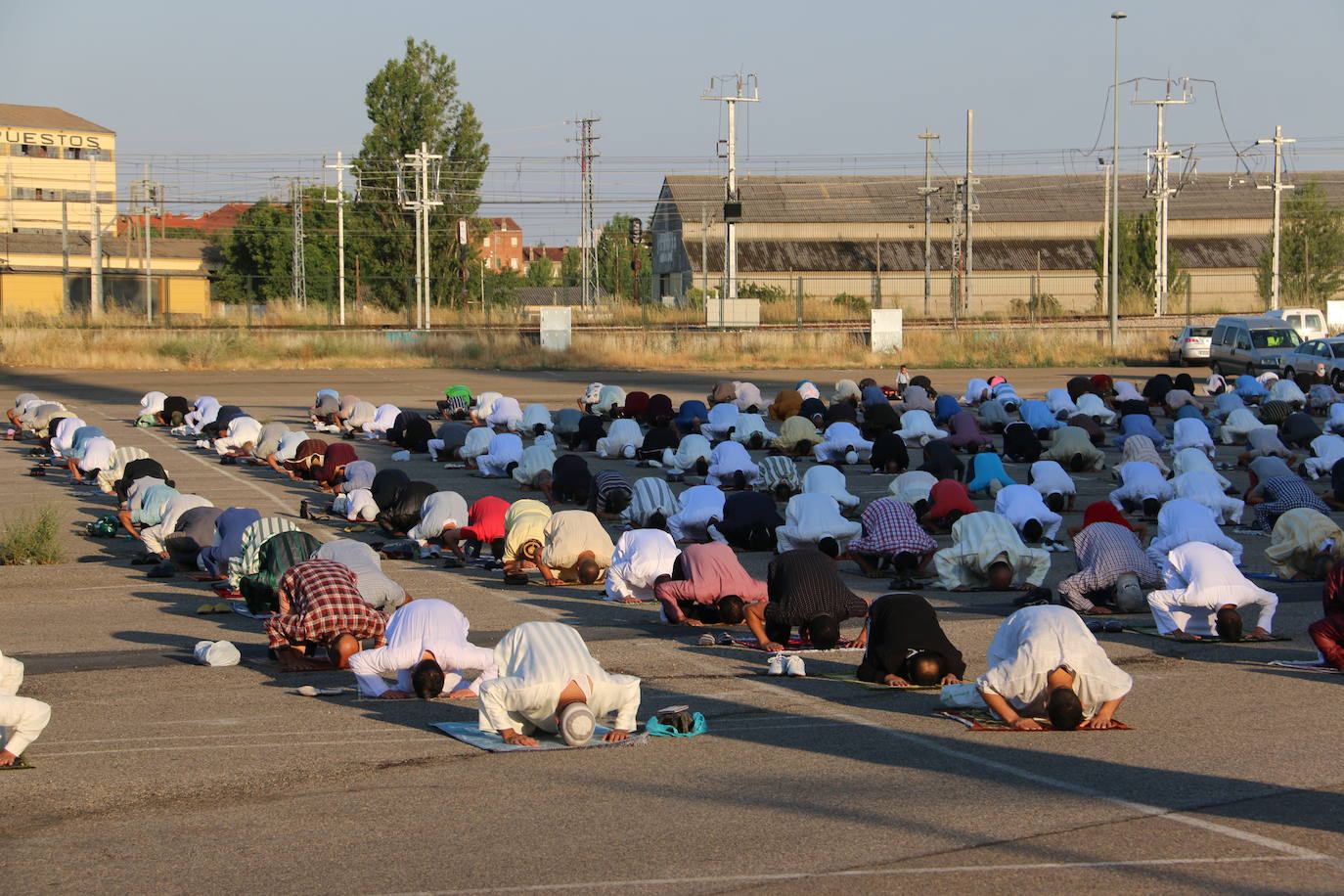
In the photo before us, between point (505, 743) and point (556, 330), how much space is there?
47.4m

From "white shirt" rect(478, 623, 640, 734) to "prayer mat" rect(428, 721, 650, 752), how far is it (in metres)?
0.10

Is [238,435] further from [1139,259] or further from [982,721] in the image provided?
[1139,259]

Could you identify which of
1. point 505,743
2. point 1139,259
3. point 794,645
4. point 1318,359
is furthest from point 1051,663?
point 1139,259

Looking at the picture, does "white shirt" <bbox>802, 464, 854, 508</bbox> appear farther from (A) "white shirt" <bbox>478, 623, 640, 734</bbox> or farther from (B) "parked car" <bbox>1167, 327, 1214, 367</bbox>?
(B) "parked car" <bbox>1167, 327, 1214, 367</bbox>

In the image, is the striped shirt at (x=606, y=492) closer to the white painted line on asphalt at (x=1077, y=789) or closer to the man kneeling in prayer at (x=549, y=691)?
the white painted line on asphalt at (x=1077, y=789)

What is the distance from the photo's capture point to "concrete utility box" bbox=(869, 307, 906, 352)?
189ft

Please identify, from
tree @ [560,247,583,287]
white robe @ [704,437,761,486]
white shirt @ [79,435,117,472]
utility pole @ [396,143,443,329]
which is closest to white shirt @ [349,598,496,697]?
white robe @ [704,437,761,486]

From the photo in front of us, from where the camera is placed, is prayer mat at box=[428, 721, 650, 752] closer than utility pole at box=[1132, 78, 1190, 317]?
Yes

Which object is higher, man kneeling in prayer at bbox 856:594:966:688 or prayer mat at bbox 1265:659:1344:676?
man kneeling in prayer at bbox 856:594:966:688

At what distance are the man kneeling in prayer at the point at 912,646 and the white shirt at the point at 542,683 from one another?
234cm

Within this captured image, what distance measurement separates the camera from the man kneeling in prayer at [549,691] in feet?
32.3

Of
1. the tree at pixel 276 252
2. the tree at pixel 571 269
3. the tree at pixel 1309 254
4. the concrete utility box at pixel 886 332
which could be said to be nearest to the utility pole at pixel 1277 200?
the tree at pixel 1309 254

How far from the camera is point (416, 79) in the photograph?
265 feet

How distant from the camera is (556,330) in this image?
56.7m
